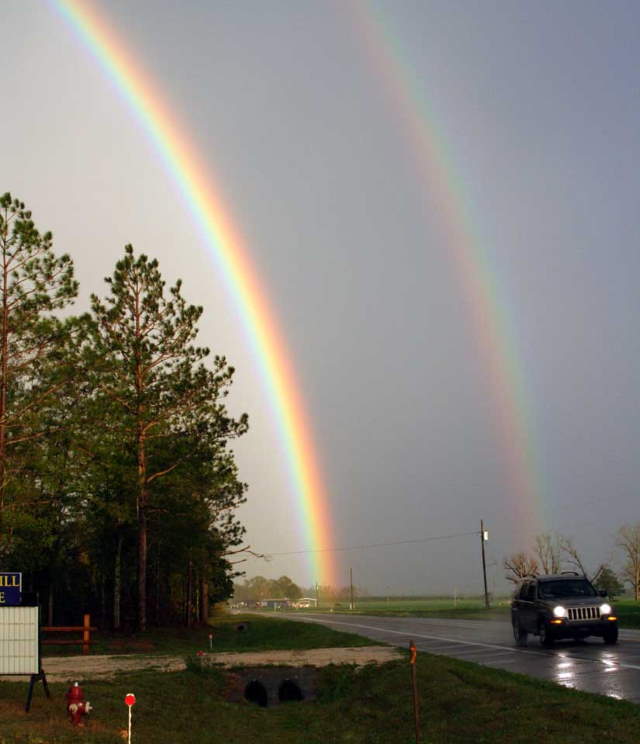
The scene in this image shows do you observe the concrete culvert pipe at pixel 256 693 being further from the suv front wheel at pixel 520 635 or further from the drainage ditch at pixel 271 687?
the suv front wheel at pixel 520 635

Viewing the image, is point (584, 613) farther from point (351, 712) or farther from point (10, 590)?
point (10, 590)

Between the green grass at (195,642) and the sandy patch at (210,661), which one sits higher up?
the sandy patch at (210,661)

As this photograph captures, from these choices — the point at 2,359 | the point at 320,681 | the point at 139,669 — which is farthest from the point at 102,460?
the point at 320,681

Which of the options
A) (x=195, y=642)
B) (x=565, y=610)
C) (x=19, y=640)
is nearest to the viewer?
(x=19, y=640)

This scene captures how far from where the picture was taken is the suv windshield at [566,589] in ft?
85.1

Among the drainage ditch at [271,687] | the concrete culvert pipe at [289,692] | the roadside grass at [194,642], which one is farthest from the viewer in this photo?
the roadside grass at [194,642]

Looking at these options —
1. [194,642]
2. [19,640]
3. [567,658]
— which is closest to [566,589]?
[567,658]

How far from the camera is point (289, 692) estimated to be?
864 inches

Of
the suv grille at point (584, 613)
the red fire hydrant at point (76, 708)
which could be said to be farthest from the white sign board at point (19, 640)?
the suv grille at point (584, 613)

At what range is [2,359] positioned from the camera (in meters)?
35.7

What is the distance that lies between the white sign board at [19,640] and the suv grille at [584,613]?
1472 cm

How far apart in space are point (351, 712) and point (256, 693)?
450 centimetres

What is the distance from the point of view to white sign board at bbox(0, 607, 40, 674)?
16531 millimetres

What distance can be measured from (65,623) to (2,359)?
2507cm
